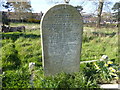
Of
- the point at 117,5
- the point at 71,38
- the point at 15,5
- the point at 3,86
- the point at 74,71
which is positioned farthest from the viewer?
the point at 15,5

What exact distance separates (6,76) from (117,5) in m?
12.0

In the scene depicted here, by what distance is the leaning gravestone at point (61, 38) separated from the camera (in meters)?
3.36

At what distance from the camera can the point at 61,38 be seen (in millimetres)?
3529

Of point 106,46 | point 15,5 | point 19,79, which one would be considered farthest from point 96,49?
point 15,5

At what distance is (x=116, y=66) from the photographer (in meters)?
4.50

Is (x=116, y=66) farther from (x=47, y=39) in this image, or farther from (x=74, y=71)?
(x=47, y=39)

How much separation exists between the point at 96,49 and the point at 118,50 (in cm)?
114

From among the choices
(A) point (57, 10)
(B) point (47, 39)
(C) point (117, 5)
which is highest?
(C) point (117, 5)

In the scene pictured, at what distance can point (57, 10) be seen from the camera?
3.34 m

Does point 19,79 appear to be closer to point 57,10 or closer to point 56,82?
point 56,82

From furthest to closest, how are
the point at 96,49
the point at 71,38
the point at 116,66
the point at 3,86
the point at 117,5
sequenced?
the point at 117,5 < the point at 96,49 < the point at 116,66 < the point at 71,38 < the point at 3,86

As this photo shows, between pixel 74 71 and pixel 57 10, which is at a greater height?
pixel 57 10

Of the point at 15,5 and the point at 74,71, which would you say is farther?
the point at 15,5

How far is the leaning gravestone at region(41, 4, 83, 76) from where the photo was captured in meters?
3.36
